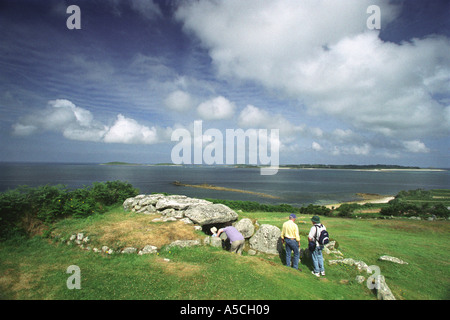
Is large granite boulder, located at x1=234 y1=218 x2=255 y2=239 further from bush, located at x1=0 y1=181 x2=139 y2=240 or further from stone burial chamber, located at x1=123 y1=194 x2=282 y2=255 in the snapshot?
bush, located at x1=0 y1=181 x2=139 y2=240

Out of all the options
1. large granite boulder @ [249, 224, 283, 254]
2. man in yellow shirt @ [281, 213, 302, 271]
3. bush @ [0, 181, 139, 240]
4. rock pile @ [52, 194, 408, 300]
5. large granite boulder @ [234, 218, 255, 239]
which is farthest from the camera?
large granite boulder @ [234, 218, 255, 239]

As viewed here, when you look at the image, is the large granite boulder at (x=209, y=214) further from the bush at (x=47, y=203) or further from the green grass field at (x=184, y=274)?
the bush at (x=47, y=203)

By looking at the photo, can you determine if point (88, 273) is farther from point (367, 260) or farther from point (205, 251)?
point (367, 260)

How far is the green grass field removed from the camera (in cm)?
663

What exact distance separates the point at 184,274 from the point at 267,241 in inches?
262

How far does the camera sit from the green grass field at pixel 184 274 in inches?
261

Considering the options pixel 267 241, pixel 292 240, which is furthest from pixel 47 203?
pixel 292 240

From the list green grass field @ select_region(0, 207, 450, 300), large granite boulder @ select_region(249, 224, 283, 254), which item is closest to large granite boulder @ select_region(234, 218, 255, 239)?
large granite boulder @ select_region(249, 224, 283, 254)

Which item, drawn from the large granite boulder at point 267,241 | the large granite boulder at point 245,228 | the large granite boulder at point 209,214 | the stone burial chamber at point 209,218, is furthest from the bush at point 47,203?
the large granite boulder at point 267,241

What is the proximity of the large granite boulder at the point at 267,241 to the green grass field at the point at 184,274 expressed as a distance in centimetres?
58

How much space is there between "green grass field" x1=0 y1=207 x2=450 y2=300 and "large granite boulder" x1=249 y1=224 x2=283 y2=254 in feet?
1.92
